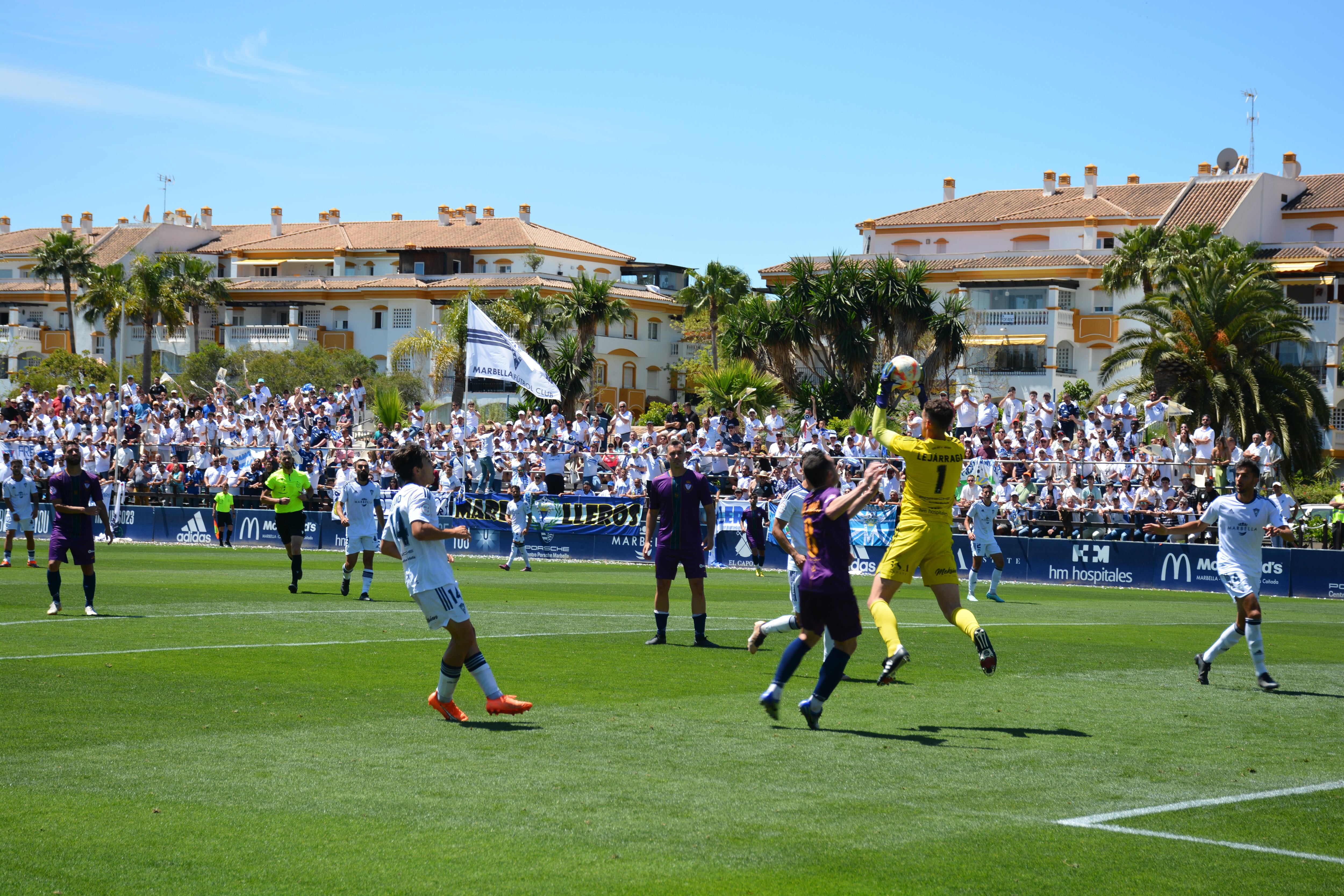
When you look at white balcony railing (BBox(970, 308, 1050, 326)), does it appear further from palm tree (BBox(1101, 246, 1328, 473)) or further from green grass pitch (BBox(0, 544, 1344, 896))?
green grass pitch (BBox(0, 544, 1344, 896))

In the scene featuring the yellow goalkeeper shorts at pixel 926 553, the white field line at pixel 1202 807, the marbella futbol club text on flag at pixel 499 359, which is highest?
the marbella futbol club text on flag at pixel 499 359

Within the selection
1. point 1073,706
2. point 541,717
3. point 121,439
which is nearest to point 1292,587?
point 1073,706

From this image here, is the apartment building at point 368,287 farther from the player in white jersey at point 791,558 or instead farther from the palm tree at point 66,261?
the player in white jersey at point 791,558

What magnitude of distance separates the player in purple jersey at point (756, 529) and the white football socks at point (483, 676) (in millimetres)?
21418

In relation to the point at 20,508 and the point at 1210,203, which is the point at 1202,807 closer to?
the point at 20,508

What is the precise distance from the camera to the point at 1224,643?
11.8 metres

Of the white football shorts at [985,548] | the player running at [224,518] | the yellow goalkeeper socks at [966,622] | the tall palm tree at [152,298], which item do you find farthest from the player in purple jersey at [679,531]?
the tall palm tree at [152,298]

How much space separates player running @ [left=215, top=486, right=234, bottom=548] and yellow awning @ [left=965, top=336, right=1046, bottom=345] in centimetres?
3534

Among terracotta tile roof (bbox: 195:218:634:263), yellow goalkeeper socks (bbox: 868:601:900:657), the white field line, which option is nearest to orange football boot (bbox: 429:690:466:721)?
yellow goalkeeper socks (bbox: 868:601:900:657)

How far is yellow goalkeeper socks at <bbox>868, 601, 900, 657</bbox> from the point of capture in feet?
32.2

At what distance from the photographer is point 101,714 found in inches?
368

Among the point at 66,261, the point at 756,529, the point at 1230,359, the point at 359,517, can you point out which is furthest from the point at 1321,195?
the point at 66,261

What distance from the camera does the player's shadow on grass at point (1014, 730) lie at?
9.15 m

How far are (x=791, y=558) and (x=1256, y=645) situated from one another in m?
4.49
